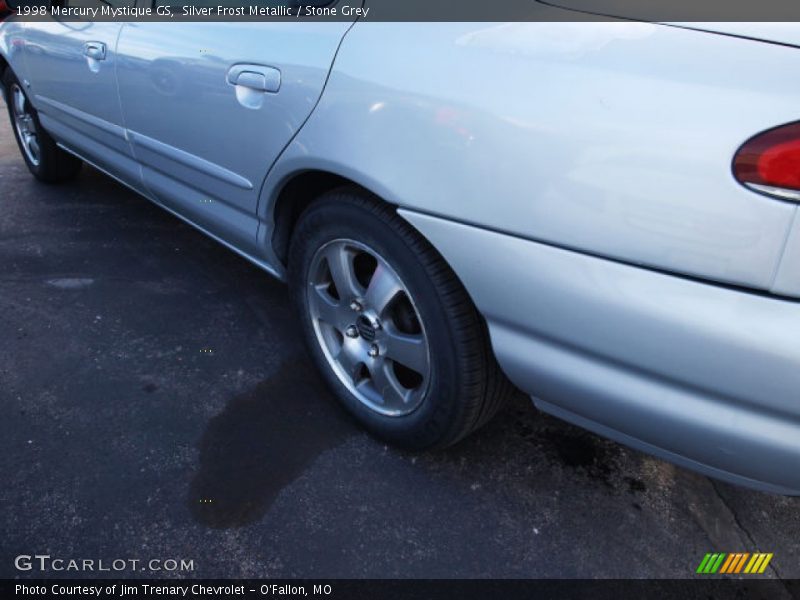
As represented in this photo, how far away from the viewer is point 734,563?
69.3 inches

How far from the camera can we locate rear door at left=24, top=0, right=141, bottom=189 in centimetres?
275

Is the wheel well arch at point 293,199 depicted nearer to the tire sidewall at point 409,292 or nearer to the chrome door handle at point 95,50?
the tire sidewall at point 409,292

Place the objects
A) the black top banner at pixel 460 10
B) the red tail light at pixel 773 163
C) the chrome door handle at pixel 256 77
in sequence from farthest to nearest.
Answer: the chrome door handle at pixel 256 77 → the black top banner at pixel 460 10 → the red tail light at pixel 773 163

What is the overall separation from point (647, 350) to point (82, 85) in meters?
2.87

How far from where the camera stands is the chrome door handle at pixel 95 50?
8.84 feet

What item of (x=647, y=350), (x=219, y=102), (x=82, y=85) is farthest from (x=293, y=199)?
(x=82, y=85)

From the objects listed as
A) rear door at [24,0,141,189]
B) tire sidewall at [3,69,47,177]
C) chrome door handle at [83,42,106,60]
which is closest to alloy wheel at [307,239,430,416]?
rear door at [24,0,141,189]

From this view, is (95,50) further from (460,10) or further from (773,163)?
(773,163)

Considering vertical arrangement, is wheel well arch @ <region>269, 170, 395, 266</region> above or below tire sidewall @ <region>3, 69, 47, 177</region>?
above

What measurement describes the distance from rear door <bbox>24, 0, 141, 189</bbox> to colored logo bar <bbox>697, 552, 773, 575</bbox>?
271 centimetres

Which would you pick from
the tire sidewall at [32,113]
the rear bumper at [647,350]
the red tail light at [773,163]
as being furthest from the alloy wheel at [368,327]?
the tire sidewall at [32,113]

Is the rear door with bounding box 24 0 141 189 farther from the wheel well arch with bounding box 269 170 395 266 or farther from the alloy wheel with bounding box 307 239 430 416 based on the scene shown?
the alloy wheel with bounding box 307 239 430 416

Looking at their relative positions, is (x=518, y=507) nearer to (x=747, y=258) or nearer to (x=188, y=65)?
(x=747, y=258)
